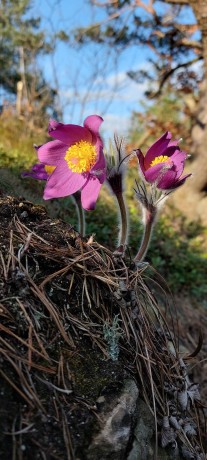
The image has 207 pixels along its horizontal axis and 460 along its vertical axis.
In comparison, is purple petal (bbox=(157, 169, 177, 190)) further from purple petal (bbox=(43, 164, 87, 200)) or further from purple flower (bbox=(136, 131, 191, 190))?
purple petal (bbox=(43, 164, 87, 200))

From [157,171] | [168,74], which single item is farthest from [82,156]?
[168,74]

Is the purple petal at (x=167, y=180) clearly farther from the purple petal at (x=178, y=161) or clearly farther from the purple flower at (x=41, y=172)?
the purple flower at (x=41, y=172)

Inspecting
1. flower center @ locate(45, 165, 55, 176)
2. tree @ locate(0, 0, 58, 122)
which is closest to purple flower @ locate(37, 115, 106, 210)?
flower center @ locate(45, 165, 55, 176)

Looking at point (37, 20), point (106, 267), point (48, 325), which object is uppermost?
point (37, 20)

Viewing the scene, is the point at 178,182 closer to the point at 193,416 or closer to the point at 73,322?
the point at 73,322

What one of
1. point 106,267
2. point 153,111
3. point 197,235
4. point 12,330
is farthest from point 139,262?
point 153,111

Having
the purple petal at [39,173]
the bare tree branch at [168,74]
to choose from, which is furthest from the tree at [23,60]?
the purple petal at [39,173]
